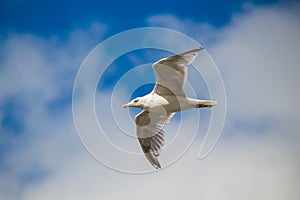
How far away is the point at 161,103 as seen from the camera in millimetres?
4895

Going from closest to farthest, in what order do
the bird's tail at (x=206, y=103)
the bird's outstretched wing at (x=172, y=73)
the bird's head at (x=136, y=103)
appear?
the bird's outstretched wing at (x=172, y=73) → the bird's tail at (x=206, y=103) → the bird's head at (x=136, y=103)

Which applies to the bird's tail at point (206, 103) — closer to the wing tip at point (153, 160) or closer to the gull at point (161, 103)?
the gull at point (161, 103)

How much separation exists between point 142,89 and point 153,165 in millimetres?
942

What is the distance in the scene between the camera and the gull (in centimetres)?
462

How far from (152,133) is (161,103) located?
2.04ft

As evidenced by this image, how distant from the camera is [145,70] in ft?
16.3

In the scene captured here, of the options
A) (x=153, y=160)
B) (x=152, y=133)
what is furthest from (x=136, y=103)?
(x=153, y=160)

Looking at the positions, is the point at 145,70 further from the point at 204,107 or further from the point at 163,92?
the point at 204,107

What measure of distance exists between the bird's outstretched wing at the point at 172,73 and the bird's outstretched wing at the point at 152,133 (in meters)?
0.48

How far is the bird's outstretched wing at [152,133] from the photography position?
5.27m

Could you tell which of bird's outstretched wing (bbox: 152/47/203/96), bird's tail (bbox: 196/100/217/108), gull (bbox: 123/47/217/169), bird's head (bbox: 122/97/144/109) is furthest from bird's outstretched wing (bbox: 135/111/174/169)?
bird's tail (bbox: 196/100/217/108)

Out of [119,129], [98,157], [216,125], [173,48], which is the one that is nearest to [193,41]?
[173,48]

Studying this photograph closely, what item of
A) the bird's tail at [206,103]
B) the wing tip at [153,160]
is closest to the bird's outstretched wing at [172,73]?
the bird's tail at [206,103]

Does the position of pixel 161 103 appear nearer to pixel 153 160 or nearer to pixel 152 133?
pixel 152 133
